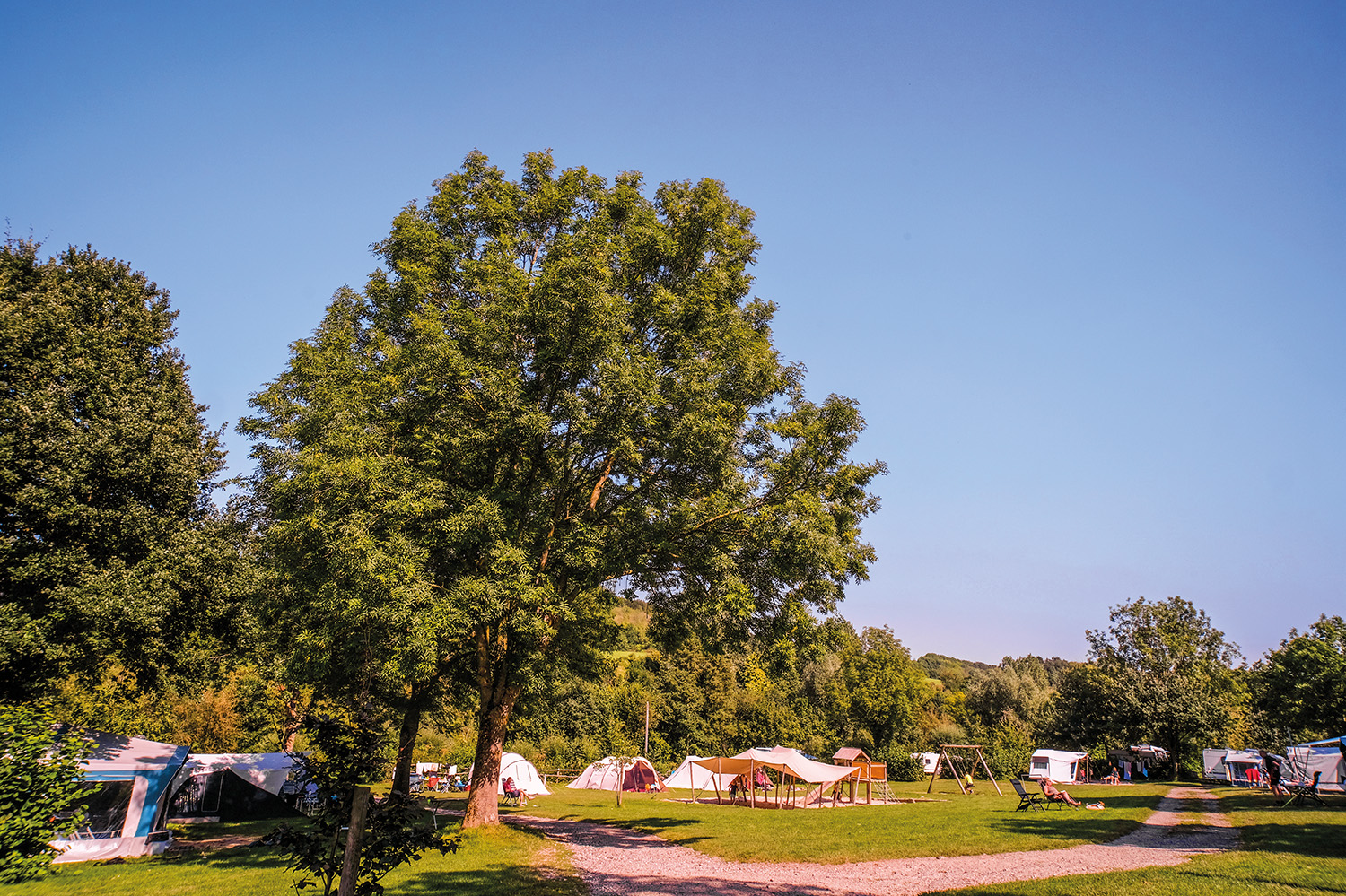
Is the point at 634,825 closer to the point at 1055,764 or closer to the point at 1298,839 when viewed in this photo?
the point at 1298,839

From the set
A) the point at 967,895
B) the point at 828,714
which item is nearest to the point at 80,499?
the point at 967,895

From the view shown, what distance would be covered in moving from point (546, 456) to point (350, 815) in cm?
1107

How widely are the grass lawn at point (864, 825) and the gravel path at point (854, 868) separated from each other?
87 centimetres

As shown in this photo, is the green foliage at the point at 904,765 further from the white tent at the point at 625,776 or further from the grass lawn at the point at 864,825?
the white tent at the point at 625,776

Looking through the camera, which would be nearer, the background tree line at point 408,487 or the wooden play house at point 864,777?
the background tree line at point 408,487

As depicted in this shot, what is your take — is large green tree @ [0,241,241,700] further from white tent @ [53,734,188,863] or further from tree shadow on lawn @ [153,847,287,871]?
tree shadow on lawn @ [153,847,287,871]

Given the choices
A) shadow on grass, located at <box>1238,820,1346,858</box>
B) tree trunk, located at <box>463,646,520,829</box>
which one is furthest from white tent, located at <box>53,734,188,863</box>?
shadow on grass, located at <box>1238,820,1346,858</box>

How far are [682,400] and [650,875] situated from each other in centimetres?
973

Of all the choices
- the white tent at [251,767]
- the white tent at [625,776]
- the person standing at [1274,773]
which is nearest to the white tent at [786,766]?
the white tent at [625,776]

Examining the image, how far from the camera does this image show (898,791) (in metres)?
39.9

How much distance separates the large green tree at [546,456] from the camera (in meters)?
14.7

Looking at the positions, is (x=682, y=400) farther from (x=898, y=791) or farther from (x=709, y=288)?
(x=898, y=791)

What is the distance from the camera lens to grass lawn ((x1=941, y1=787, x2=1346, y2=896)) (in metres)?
10.2

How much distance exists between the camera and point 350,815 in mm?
6613
